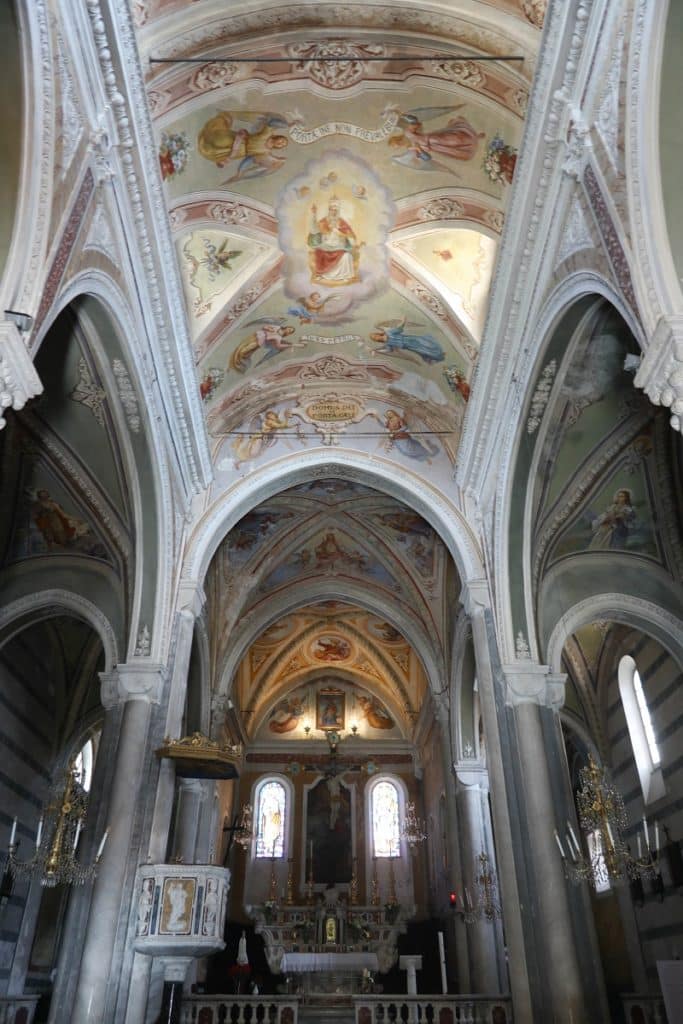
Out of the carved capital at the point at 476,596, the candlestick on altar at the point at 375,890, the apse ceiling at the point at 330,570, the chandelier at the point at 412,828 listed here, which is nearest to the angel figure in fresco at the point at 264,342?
the apse ceiling at the point at 330,570

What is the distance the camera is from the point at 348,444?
14305 millimetres

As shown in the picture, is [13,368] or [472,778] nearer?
[13,368]

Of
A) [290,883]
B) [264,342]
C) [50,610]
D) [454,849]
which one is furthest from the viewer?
[290,883]

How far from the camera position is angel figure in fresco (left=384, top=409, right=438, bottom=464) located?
14062 millimetres

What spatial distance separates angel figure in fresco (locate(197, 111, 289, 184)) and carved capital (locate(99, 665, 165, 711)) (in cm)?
696

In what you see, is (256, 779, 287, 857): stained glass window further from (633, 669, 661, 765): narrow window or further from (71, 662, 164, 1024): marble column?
(71, 662, 164, 1024): marble column

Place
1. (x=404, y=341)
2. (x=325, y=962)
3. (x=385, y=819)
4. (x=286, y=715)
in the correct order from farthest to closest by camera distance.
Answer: (x=286, y=715) → (x=385, y=819) → (x=325, y=962) → (x=404, y=341)

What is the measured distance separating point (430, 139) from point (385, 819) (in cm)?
1928

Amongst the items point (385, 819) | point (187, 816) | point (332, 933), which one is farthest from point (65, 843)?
point (385, 819)

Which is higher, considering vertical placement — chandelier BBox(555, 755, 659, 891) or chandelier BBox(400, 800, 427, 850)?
chandelier BBox(400, 800, 427, 850)

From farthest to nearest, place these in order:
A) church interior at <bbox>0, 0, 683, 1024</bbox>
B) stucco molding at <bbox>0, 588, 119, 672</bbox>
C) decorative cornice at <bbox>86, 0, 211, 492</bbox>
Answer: stucco molding at <bbox>0, 588, 119, 672</bbox> → decorative cornice at <bbox>86, 0, 211, 492</bbox> → church interior at <bbox>0, 0, 683, 1024</bbox>

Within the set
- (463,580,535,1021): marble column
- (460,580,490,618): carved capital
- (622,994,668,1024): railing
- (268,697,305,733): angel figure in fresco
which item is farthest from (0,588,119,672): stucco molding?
(268,697,305,733): angel figure in fresco

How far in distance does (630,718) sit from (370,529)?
6.58 m

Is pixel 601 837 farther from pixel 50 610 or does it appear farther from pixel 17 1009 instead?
pixel 50 610
